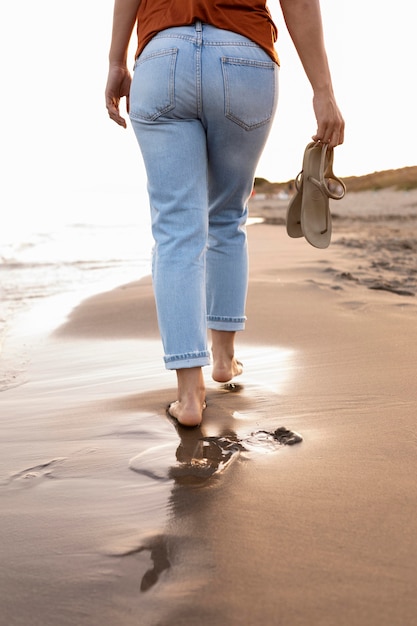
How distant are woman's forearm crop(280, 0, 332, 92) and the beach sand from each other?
1001 millimetres

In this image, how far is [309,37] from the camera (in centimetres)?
214

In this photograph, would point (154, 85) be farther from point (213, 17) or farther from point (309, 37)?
point (309, 37)

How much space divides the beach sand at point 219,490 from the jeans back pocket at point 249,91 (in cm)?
89

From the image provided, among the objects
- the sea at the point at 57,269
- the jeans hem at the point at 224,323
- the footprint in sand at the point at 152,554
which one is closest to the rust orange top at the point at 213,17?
the jeans hem at the point at 224,323

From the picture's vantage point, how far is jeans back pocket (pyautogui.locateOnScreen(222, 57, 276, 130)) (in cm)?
200

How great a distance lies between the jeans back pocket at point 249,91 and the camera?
2004 millimetres

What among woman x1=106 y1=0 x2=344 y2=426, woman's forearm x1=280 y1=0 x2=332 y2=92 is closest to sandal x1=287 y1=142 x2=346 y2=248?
woman x1=106 y1=0 x2=344 y2=426

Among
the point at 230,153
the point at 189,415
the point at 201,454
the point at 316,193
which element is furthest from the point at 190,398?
the point at 316,193

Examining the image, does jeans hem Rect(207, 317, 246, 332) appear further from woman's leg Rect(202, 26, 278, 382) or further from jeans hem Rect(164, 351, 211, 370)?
jeans hem Rect(164, 351, 211, 370)

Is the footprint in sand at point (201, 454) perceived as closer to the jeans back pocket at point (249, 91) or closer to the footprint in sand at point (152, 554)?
the footprint in sand at point (152, 554)

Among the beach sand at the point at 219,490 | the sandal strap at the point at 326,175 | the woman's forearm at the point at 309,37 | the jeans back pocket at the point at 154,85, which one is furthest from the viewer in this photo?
the sandal strap at the point at 326,175

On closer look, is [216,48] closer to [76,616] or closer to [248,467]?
[248,467]

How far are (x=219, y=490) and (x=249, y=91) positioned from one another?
1.14 m

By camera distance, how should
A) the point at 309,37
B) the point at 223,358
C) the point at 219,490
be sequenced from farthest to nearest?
the point at 223,358 → the point at 309,37 → the point at 219,490
